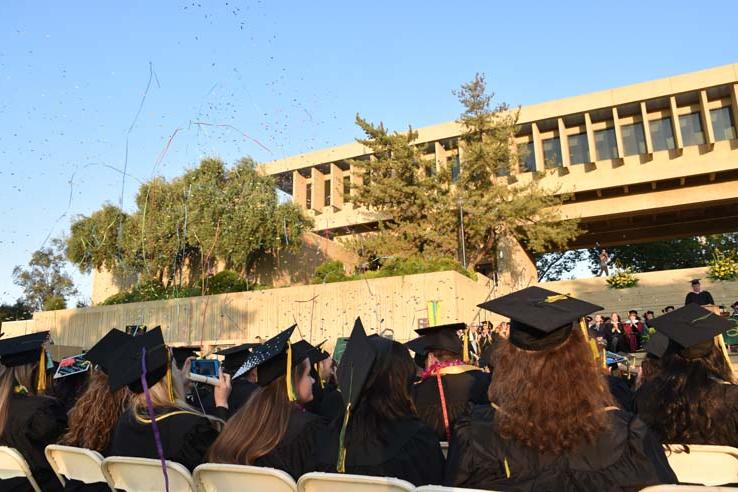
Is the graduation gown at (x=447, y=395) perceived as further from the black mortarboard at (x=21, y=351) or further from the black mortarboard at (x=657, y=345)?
the black mortarboard at (x=21, y=351)

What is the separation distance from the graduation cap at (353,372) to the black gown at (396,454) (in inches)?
2.8

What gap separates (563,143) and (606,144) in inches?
86.3

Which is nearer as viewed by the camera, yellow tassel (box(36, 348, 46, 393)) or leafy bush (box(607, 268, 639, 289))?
yellow tassel (box(36, 348, 46, 393))

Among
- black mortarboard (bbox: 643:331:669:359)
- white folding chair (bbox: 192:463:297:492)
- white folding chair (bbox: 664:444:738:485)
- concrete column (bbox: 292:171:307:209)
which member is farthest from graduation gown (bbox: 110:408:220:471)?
concrete column (bbox: 292:171:307:209)

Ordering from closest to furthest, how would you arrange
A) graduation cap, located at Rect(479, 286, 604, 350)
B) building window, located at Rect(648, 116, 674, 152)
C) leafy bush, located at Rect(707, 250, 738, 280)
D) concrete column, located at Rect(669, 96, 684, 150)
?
graduation cap, located at Rect(479, 286, 604, 350) < leafy bush, located at Rect(707, 250, 738, 280) < concrete column, located at Rect(669, 96, 684, 150) < building window, located at Rect(648, 116, 674, 152)

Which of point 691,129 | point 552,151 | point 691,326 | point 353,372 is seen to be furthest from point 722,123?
point 353,372

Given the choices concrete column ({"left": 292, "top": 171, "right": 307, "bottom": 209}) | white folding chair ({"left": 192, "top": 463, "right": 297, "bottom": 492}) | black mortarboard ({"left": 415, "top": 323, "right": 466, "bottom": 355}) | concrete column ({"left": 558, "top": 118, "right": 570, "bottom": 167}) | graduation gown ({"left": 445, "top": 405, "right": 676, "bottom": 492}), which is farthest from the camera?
concrete column ({"left": 292, "top": 171, "right": 307, "bottom": 209})

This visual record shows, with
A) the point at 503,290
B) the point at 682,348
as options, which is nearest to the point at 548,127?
the point at 503,290

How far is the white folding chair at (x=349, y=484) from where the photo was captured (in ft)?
6.10

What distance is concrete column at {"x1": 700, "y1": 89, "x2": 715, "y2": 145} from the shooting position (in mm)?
26131

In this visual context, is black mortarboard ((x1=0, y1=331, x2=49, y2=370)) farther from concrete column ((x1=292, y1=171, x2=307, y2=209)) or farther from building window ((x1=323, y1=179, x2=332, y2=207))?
building window ((x1=323, y1=179, x2=332, y2=207))

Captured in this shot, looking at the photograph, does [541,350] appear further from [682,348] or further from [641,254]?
[641,254]

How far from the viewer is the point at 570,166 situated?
29047 millimetres

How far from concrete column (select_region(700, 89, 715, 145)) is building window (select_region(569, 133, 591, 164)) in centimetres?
542
